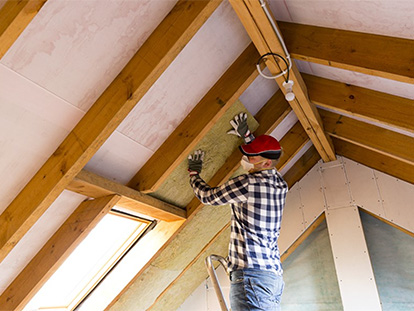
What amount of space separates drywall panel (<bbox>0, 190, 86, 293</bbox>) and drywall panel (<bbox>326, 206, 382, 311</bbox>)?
2.63 metres

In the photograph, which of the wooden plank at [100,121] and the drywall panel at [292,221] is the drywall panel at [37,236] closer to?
the wooden plank at [100,121]

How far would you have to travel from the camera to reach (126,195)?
6.75 feet

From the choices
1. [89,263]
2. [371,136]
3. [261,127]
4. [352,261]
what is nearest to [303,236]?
[352,261]

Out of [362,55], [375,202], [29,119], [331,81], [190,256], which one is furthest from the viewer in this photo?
[375,202]

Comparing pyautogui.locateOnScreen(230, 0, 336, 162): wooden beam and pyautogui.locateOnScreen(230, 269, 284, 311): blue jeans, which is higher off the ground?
pyautogui.locateOnScreen(230, 0, 336, 162): wooden beam

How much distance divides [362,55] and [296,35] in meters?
0.43

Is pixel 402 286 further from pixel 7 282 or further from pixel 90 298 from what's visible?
pixel 7 282

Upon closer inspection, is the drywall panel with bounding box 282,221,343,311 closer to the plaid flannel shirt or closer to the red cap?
the plaid flannel shirt

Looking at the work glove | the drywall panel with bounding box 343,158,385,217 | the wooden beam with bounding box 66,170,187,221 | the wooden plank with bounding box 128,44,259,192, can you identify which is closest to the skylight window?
the wooden beam with bounding box 66,170,187,221

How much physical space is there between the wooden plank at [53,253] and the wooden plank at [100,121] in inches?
17.2

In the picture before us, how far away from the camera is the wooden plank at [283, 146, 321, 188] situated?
3.84 metres

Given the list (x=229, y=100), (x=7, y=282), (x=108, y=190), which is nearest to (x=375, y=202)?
(x=229, y=100)

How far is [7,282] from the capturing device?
1986mm

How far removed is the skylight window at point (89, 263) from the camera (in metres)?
2.74
